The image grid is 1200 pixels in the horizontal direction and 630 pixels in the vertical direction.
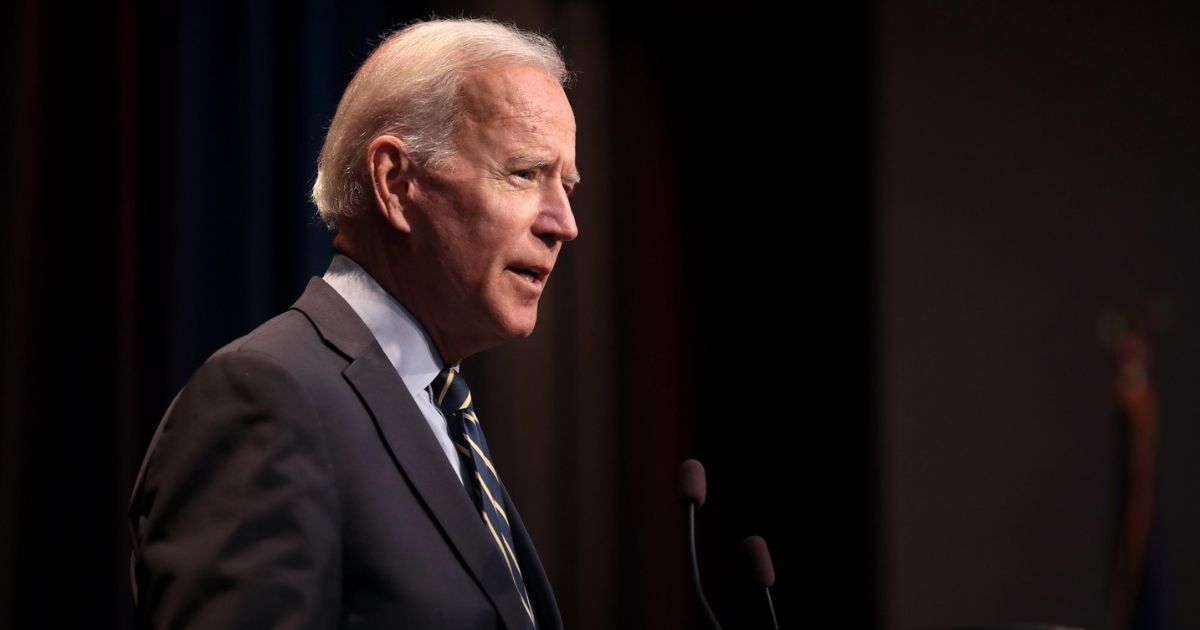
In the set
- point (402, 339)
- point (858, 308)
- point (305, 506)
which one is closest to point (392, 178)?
point (402, 339)

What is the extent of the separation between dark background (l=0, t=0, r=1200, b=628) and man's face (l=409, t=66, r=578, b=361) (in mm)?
1404

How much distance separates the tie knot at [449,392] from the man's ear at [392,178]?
0.18m

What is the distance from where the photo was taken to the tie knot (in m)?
1.33

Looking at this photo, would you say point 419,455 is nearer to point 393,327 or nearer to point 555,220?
point 393,327

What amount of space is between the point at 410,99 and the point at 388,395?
1.24ft

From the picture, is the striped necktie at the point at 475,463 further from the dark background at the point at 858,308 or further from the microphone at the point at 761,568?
the dark background at the point at 858,308

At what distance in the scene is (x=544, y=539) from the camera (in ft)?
9.16

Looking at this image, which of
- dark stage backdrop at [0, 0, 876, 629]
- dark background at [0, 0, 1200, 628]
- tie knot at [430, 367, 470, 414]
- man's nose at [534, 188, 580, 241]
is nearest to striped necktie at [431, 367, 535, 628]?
tie knot at [430, 367, 470, 414]

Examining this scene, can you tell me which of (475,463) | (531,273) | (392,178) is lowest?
(475,463)

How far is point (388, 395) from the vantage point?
1.18 m

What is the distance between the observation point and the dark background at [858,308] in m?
2.94

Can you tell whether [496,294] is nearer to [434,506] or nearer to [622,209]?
[434,506]

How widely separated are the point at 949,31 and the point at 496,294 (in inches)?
94.3

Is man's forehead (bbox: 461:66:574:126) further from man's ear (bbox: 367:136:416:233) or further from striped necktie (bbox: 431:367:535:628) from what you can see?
striped necktie (bbox: 431:367:535:628)
